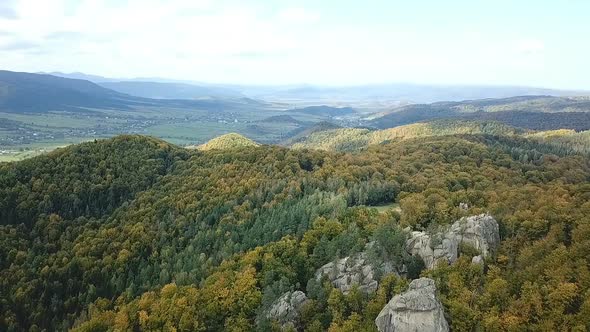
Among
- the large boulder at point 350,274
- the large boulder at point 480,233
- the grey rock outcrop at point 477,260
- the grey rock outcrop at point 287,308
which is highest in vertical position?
the large boulder at point 480,233

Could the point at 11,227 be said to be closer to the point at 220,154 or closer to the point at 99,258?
the point at 99,258

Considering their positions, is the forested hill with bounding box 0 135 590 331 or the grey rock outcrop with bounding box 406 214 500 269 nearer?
the forested hill with bounding box 0 135 590 331

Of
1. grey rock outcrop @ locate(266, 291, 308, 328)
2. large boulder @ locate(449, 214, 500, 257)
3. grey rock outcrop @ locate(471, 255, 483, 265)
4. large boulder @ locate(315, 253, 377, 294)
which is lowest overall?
grey rock outcrop @ locate(266, 291, 308, 328)

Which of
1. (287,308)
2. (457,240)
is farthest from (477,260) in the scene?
(287,308)

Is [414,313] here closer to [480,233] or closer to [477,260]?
[477,260]

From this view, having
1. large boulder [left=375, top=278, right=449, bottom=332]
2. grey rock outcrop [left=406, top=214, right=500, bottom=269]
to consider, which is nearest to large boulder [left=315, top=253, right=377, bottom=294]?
large boulder [left=375, top=278, right=449, bottom=332]

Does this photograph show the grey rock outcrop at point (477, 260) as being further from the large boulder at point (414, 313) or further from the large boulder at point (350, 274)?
the large boulder at point (350, 274)

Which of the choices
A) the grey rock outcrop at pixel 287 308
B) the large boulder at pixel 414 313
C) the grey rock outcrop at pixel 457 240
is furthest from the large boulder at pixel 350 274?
the grey rock outcrop at pixel 457 240

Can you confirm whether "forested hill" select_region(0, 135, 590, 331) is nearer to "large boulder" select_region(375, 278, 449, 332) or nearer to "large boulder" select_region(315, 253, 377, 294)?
"large boulder" select_region(315, 253, 377, 294)
